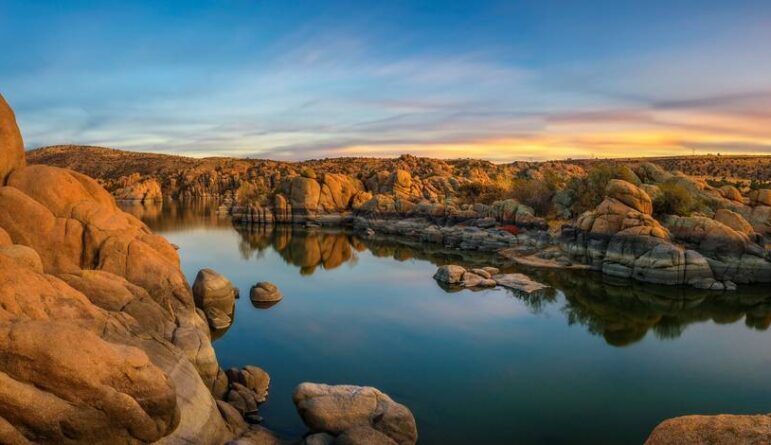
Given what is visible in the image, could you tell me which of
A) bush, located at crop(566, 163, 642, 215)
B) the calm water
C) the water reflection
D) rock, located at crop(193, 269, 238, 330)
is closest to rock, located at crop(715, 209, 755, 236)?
the water reflection

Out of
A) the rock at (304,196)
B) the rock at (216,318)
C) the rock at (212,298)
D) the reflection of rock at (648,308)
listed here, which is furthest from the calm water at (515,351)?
the rock at (304,196)

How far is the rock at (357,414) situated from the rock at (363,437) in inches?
20.9

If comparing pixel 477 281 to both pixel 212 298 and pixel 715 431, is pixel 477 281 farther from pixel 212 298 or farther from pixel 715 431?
pixel 715 431

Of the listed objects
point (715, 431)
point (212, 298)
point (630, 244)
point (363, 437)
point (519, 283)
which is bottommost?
point (519, 283)

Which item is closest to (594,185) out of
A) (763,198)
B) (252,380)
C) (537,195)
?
(537,195)

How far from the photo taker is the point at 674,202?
41.9m

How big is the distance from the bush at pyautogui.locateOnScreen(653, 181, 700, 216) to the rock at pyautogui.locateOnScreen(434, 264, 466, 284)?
19.2m

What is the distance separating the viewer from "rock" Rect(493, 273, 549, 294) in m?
32.1

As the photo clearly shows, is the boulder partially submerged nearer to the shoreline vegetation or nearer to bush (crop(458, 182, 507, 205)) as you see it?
the shoreline vegetation

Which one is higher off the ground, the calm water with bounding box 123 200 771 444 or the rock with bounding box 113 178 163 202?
the rock with bounding box 113 178 163 202

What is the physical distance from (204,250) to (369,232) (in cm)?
2139

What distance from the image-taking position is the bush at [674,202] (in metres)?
41.7

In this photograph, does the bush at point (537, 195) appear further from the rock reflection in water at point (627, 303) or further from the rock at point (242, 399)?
the rock at point (242, 399)

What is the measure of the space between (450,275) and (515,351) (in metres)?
13.3
